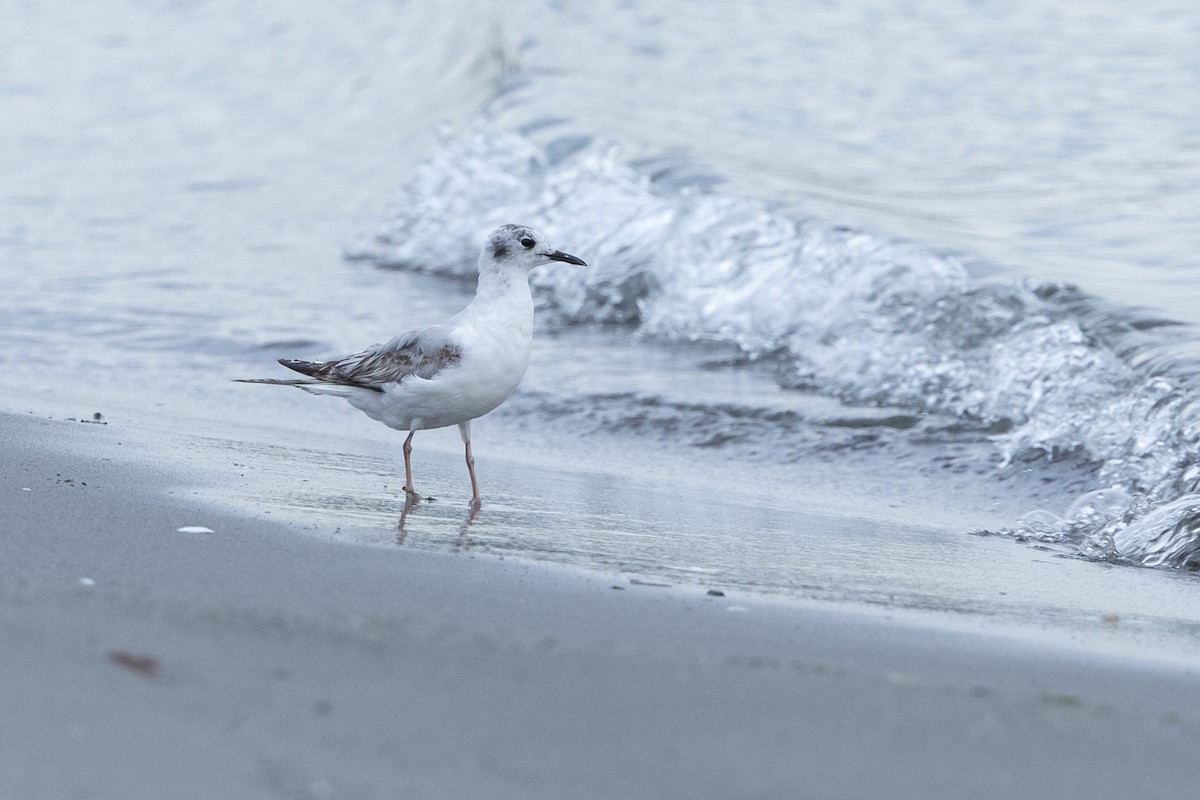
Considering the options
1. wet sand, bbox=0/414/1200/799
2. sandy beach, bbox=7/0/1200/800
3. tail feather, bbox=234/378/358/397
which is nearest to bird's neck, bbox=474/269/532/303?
tail feather, bbox=234/378/358/397

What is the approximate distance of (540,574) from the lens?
11.5 ft

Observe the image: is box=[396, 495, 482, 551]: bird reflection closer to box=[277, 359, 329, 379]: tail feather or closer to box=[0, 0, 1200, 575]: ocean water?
box=[277, 359, 329, 379]: tail feather

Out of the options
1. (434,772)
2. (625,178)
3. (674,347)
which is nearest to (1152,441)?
(674,347)

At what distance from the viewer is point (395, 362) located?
196 inches

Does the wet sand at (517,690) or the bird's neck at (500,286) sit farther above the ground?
the bird's neck at (500,286)

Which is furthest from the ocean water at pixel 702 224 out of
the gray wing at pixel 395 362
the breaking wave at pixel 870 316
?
the gray wing at pixel 395 362

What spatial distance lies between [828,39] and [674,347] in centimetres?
953

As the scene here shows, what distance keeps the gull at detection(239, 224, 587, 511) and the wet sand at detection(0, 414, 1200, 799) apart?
1.44 m

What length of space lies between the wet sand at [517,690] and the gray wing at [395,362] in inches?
58.8

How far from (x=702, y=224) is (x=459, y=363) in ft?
17.9

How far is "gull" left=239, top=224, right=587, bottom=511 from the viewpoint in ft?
15.8

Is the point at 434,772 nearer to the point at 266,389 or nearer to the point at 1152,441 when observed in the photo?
the point at 1152,441

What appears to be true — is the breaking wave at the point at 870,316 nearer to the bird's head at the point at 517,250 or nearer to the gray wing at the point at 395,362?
the bird's head at the point at 517,250

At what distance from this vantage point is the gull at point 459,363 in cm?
482
